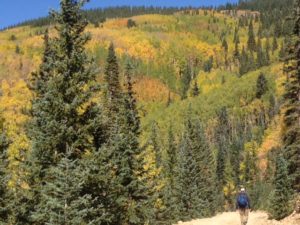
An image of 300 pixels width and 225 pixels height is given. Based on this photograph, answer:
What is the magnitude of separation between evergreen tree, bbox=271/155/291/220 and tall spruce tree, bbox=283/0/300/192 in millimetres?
472

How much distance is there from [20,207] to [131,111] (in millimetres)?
10477

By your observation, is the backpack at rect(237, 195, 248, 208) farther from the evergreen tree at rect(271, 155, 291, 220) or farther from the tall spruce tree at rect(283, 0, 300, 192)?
the evergreen tree at rect(271, 155, 291, 220)

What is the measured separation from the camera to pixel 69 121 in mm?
19094

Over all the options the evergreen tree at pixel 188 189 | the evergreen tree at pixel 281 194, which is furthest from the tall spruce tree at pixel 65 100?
the evergreen tree at pixel 188 189

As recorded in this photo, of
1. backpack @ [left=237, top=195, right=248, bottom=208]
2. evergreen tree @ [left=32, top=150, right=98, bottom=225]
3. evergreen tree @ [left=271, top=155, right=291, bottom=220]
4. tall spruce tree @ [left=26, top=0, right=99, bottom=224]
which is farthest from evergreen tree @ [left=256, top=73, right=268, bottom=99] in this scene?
evergreen tree @ [left=32, top=150, right=98, bottom=225]

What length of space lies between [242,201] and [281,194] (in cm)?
1043

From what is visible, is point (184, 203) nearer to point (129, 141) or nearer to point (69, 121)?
point (129, 141)

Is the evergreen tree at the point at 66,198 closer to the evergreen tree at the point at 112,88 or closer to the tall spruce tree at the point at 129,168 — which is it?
the tall spruce tree at the point at 129,168

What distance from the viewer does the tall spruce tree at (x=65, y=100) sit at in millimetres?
18812

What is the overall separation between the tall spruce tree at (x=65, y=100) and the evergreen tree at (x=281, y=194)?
16.7 m

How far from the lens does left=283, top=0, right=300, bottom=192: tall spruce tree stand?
31.3 m

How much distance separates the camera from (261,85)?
180125 mm

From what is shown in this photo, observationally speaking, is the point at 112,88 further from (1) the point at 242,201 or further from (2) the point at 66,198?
(2) the point at 66,198

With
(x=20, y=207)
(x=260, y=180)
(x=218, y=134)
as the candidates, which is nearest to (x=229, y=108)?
(x=218, y=134)
